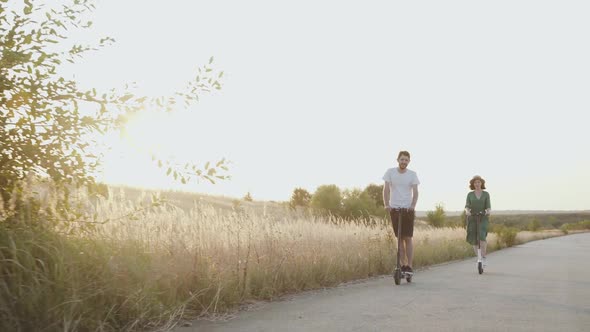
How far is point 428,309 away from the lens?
325 inches

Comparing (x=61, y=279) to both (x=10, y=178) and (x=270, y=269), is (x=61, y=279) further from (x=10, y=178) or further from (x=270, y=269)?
(x=270, y=269)

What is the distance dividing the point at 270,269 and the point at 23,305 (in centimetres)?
509

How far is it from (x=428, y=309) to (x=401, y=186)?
408 cm

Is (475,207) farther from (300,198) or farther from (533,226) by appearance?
(533,226)

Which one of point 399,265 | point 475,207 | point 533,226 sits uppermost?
point 533,226

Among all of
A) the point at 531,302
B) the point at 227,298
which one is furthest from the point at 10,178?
the point at 531,302

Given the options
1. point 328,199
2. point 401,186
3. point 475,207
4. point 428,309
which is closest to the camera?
point 428,309

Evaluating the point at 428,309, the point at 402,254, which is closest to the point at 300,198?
the point at 402,254

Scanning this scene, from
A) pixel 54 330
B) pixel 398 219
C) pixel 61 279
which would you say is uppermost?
pixel 398 219

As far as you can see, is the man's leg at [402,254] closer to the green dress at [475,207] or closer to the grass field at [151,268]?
the grass field at [151,268]

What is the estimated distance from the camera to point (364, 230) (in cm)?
1750

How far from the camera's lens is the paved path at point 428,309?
22.8 feet

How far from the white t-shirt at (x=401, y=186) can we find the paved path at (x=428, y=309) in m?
1.61

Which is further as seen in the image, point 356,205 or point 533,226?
point 533,226
